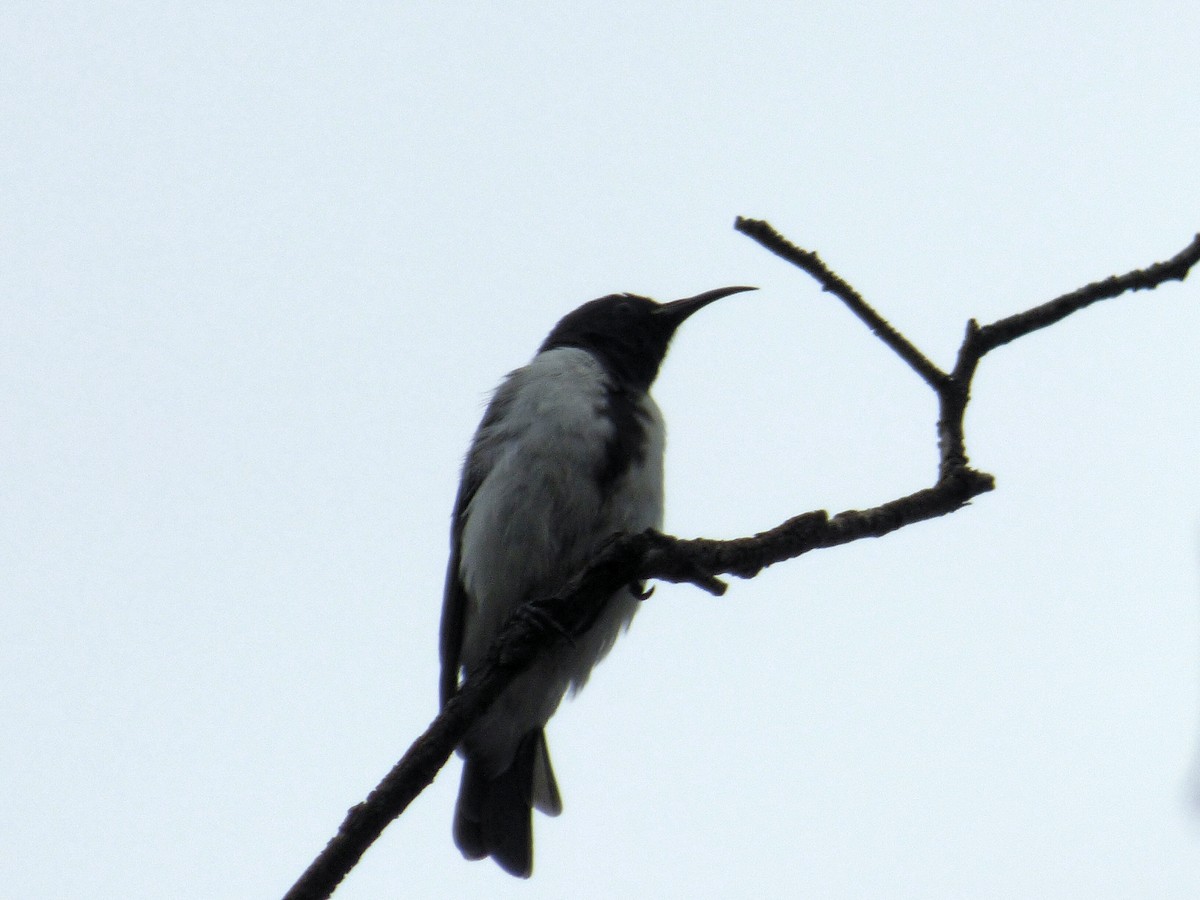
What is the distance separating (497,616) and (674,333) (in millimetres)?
2392

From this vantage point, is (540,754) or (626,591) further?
(540,754)

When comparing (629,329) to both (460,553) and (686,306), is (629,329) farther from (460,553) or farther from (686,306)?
(460,553)

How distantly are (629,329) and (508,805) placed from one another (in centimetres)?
275

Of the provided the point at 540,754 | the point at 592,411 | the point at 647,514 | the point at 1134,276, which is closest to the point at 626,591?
the point at 647,514

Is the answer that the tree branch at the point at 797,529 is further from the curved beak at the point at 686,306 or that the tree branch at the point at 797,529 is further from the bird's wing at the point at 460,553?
the curved beak at the point at 686,306

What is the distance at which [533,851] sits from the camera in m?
6.49

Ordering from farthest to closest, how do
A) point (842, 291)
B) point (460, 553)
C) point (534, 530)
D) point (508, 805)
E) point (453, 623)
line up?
point (508, 805)
point (460, 553)
point (453, 623)
point (534, 530)
point (842, 291)

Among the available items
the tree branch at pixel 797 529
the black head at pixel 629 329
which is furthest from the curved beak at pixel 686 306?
the tree branch at pixel 797 529

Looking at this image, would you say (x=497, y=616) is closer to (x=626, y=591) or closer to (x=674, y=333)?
(x=626, y=591)

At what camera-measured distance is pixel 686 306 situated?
755 centimetres

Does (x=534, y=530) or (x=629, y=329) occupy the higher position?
(x=629, y=329)

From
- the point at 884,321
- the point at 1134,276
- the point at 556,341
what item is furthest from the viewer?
the point at 556,341

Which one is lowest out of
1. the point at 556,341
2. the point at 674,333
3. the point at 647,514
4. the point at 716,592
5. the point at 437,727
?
the point at 437,727

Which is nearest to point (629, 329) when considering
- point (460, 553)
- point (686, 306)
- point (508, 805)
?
point (686, 306)
